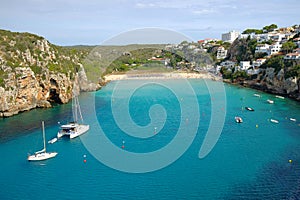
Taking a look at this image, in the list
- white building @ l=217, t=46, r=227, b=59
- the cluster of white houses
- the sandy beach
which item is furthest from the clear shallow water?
white building @ l=217, t=46, r=227, b=59

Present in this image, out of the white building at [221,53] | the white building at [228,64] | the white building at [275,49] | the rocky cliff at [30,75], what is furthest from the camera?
the white building at [221,53]

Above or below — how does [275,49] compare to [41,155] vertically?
above

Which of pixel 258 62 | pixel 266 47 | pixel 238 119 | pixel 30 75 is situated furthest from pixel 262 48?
pixel 30 75

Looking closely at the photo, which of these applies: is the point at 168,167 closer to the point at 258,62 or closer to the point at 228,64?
the point at 258,62

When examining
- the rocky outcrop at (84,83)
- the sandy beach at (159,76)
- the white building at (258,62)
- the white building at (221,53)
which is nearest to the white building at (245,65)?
the white building at (258,62)

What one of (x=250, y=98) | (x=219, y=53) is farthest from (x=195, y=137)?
(x=219, y=53)

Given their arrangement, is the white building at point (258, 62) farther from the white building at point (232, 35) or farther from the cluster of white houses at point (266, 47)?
the white building at point (232, 35)

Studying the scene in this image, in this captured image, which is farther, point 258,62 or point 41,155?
point 258,62
